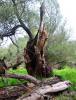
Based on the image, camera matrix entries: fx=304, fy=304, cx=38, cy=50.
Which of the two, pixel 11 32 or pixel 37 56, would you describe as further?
pixel 11 32

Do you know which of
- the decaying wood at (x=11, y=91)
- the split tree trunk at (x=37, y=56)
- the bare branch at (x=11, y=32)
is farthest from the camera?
the bare branch at (x=11, y=32)

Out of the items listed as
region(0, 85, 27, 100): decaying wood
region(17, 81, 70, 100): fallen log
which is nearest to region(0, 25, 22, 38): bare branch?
region(17, 81, 70, 100): fallen log

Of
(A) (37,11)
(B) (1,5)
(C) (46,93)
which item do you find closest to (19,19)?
(B) (1,5)

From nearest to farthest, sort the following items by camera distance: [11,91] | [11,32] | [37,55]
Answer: [11,91], [37,55], [11,32]

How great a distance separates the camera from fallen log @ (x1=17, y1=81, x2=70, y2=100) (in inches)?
379

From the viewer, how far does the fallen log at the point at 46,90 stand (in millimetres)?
9638

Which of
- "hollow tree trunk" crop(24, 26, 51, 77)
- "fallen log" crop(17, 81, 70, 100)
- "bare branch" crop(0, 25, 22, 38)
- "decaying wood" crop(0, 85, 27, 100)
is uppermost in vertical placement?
"bare branch" crop(0, 25, 22, 38)

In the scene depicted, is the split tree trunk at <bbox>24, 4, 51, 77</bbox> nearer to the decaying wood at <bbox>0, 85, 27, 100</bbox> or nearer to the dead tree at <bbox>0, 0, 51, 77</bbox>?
the dead tree at <bbox>0, 0, 51, 77</bbox>

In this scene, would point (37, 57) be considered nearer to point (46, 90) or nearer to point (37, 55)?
point (37, 55)

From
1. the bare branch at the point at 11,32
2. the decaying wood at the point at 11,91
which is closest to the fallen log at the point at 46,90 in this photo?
the decaying wood at the point at 11,91

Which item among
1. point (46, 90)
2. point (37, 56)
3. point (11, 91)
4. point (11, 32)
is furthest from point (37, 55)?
point (11, 91)

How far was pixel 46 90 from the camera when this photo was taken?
33.9 ft

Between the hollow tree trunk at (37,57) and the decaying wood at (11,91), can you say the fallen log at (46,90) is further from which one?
the hollow tree trunk at (37,57)

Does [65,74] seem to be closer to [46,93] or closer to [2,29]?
[46,93]
